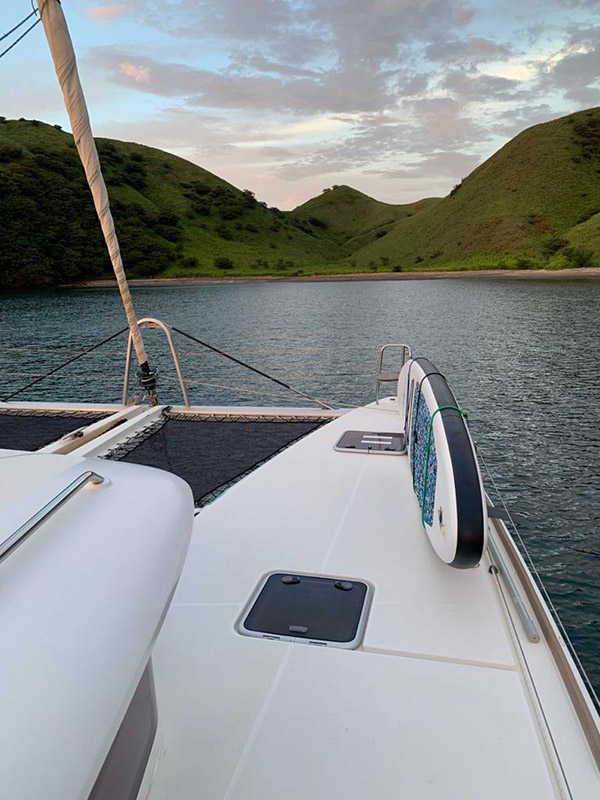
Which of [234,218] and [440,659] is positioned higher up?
[234,218]

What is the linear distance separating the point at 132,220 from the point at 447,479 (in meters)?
107

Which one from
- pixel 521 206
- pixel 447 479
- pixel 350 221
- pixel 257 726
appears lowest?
pixel 257 726

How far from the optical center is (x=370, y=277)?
93312mm

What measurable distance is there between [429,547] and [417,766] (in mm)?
1681

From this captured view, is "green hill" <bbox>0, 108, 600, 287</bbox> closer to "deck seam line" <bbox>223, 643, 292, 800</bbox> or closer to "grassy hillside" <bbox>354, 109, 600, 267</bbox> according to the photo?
"grassy hillside" <bbox>354, 109, 600, 267</bbox>

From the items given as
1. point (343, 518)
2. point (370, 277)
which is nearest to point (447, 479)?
point (343, 518)

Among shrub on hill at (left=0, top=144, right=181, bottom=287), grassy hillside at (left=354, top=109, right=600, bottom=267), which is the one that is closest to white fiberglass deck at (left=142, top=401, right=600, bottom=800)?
shrub on hill at (left=0, top=144, right=181, bottom=287)

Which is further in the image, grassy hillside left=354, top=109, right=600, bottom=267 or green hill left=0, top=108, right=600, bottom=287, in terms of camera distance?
grassy hillside left=354, top=109, right=600, bottom=267

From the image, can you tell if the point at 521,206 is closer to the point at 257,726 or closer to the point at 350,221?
the point at 350,221

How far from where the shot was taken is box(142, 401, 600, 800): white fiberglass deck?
A: 207 cm

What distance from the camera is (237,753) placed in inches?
86.4

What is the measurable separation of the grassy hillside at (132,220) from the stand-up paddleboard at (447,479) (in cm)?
8129

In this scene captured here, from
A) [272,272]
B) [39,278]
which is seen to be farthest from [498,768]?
[272,272]

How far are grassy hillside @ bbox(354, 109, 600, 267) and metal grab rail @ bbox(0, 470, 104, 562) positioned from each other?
9053 centimetres
